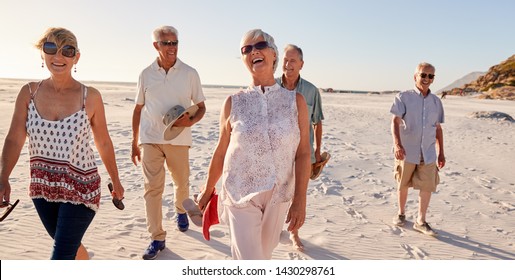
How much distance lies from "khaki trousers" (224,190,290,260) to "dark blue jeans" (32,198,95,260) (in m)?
1.01

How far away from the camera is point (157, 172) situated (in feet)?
14.2

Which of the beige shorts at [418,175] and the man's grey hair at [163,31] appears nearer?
the man's grey hair at [163,31]

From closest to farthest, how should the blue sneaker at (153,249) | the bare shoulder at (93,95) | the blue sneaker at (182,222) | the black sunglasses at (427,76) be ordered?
the bare shoulder at (93,95) < the blue sneaker at (153,249) < the black sunglasses at (427,76) < the blue sneaker at (182,222)

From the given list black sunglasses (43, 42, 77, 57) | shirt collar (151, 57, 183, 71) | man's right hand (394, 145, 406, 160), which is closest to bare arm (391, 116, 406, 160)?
man's right hand (394, 145, 406, 160)

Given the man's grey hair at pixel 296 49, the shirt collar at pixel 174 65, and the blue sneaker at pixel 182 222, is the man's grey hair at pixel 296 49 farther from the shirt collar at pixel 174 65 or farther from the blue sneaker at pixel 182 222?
the blue sneaker at pixel 182 222

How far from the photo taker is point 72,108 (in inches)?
110

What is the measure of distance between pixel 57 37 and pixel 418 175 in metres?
4.24

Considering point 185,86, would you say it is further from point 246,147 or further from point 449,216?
point 449,216

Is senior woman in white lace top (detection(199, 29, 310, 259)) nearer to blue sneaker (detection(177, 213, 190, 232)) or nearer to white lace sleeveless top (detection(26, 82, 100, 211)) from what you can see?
white lace sleeveless top (detection(26, 82, 100, 211))

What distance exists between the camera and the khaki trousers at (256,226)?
8.34ft

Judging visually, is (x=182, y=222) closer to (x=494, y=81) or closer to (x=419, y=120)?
(x=419, y=120)

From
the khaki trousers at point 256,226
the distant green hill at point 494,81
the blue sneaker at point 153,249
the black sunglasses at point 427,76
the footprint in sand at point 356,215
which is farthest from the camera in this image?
the distant green hill at point 494,81

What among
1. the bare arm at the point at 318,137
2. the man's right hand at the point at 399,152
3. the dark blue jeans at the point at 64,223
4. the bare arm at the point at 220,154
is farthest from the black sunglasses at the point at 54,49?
the man's right hand at the point at 399,152

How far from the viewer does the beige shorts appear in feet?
16.4
